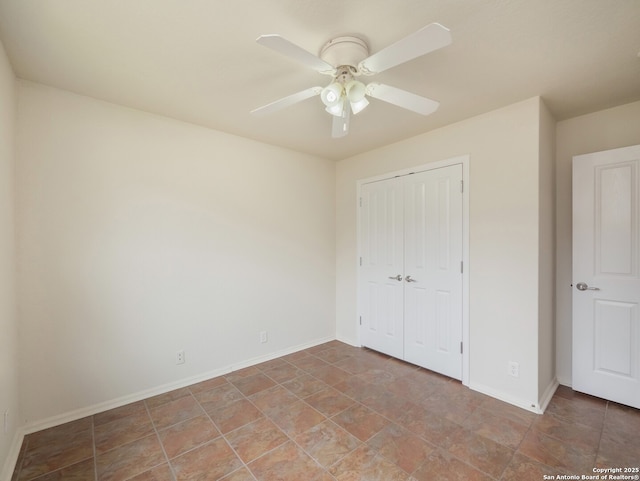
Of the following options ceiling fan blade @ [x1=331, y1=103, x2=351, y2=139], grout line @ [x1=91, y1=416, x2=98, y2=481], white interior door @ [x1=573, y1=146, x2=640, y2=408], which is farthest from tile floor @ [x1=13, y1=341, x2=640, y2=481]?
ceiling fan blade @ [x1=331, y1=103, x2=351, y2=139]

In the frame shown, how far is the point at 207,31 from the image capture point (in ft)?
5.01

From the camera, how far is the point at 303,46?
5.37ft

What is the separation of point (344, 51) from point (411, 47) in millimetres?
472

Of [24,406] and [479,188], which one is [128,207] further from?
[479,188]

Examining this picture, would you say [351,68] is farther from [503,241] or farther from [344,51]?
[503,241]

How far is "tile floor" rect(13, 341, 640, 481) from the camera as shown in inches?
66.3

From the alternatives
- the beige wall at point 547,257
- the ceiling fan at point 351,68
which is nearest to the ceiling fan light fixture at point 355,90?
the ceiling fan at point 351,68

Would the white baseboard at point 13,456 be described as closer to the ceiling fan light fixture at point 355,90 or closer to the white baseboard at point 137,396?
the white baseboard at point 137,396

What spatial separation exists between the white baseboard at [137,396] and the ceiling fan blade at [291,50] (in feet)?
9.03

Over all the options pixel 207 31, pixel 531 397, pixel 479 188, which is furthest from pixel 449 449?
pixel 207 31

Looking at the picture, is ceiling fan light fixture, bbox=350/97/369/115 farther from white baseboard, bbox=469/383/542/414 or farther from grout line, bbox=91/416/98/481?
grout line, bbox=91/416/98/481

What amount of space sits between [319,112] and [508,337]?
8.02 ft

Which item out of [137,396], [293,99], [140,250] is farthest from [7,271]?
[293,99]

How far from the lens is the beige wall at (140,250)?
2.06 meters
